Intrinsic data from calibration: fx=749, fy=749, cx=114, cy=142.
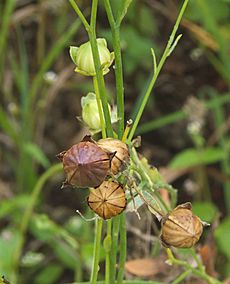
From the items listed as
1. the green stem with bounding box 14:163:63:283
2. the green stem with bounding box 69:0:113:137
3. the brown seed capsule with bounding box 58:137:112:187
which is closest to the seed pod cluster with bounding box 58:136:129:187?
the brown seed capsule with bounding box 58:137:112:187

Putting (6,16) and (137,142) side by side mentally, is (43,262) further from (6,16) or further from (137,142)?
(137,142)

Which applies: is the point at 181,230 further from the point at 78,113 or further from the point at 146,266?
the point at 78,113

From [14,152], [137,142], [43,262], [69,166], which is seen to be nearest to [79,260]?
[43,262]

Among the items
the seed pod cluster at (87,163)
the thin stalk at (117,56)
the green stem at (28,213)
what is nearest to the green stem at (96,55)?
the thin stalk at (117,56)

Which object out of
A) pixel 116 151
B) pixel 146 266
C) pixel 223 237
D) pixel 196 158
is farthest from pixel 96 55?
pixel 196 158

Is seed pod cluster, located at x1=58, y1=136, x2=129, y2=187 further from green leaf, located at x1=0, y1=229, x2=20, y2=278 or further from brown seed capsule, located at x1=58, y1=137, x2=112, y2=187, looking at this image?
green leaf, located at x1=0, y1=229, x2=20, y2=278
